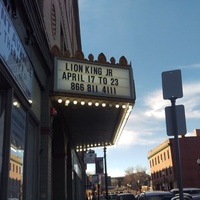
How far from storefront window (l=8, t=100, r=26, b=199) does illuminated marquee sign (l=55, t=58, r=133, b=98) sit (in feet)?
9.89

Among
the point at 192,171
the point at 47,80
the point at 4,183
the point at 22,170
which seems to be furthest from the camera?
the point at 192,171

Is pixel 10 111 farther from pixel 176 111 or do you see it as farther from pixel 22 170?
pixel 176 111

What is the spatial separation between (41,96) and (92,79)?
182 centimetres

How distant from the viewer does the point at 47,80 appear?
11.0m

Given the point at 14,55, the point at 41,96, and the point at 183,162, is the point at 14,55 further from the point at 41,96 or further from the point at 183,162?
the point at 183,162

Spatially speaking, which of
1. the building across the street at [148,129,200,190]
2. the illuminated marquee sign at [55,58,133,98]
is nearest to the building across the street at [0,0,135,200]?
the illuminated marquee sign at [55,58,133,98]

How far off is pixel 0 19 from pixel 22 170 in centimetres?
378

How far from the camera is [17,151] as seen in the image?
756 cm

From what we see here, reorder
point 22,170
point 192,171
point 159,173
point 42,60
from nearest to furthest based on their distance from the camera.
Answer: point 22,170 → point 42,60 → point 192,171 → point 159,173

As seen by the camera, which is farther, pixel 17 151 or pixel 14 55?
pixel 17 151

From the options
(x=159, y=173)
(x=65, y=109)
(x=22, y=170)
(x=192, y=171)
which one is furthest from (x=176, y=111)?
(x=159, y=173)

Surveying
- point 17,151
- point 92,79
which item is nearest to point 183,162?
point 92,79

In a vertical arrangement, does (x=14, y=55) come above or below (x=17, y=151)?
above

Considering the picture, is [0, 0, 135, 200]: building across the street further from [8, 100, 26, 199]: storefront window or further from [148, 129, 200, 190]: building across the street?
[148, 129, 200, 190]: building across the street
